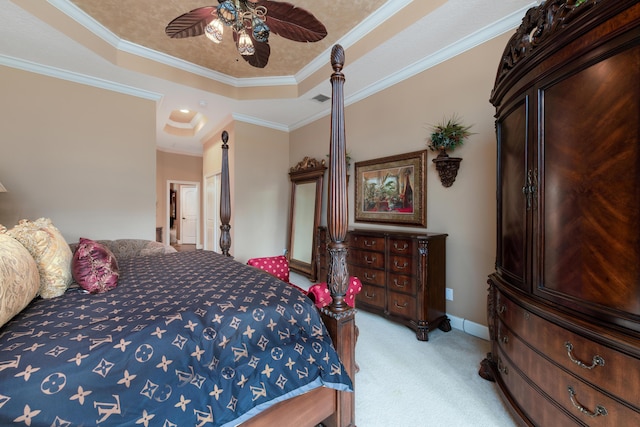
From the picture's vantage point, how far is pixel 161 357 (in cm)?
96

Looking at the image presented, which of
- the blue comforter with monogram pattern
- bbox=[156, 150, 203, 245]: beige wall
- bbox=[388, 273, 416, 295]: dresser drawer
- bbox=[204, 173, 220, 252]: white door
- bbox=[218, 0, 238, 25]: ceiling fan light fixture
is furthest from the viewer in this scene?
bbox=[156, 150, 203, 245]: beige wall

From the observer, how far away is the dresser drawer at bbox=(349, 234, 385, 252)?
2.83 metres

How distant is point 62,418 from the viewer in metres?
0.77

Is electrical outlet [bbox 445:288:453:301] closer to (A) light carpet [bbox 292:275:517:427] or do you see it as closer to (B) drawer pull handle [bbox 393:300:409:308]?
(A) light carpet [bbox 292:275:517:427]

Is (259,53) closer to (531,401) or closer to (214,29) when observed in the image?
(214,29)

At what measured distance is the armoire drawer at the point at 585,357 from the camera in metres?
0.92

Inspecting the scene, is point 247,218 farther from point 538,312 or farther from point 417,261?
point 538,312

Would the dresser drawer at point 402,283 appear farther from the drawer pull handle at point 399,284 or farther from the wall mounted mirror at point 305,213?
the wall mounted mirror at point 305,213

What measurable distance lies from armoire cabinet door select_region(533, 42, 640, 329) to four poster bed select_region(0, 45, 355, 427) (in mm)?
1038

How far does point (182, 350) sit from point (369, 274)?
7.41ft

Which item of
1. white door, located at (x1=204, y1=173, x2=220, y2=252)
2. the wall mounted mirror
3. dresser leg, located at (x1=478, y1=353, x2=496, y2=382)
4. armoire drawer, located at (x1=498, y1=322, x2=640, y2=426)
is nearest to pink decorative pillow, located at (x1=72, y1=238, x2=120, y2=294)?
armoire drawer, located at (x1=498, y1=322, x2=640, y2=426)

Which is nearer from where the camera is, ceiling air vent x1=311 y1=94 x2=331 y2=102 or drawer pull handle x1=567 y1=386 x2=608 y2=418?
drawer pull handle x1=567 y1=386 x2=608 y2=418

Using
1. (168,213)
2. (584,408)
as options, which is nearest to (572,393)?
(584,408)

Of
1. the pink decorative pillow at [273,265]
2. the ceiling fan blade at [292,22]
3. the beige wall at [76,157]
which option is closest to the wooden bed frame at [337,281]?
the ceiling fan blade at [292,22]
